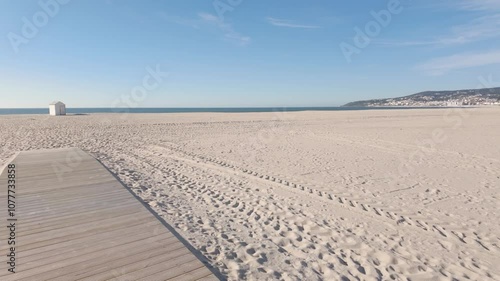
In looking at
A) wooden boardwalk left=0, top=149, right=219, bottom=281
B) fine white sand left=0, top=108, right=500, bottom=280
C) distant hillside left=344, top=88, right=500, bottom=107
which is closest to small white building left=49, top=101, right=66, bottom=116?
fine white sand left=0, top=108, right=500, bottom=280

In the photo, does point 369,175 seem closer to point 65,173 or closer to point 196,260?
point 196,260

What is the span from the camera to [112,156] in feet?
39.9

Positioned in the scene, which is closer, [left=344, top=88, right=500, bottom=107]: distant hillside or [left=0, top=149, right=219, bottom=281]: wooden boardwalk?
[left=0, top=149, right=219, bottom=281]: wooden boardwalk

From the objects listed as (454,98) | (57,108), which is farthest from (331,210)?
(454,98)

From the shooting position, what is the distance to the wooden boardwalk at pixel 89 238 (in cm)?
334

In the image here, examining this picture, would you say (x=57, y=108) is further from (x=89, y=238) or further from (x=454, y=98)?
(x=454, y=98)

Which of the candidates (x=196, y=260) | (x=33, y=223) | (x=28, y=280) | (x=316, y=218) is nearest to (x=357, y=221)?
(x=316, y=218)

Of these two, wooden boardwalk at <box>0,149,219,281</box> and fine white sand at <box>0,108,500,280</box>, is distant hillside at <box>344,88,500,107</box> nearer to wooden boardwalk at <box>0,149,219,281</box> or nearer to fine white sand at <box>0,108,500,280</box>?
fine white sand at <box>0,108,500,280</box>

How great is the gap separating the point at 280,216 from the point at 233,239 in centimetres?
151

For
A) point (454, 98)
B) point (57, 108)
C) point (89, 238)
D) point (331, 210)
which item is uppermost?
point (454, 98)

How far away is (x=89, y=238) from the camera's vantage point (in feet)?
13.7

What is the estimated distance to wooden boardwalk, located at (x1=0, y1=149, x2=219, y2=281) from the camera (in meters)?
3.34

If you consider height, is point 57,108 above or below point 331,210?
above

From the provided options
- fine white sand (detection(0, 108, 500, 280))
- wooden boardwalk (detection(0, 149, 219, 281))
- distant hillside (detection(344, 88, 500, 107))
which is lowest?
fine white sand (detection(0, 108, 500, 280))
